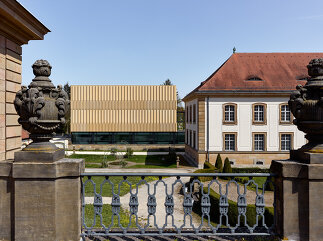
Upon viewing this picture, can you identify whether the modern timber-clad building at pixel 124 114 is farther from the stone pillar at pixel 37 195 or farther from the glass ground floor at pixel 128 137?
the stone pillar at pixel 37 195

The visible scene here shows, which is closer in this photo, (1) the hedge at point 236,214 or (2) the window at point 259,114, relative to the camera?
(1) the hedge at point 236,214

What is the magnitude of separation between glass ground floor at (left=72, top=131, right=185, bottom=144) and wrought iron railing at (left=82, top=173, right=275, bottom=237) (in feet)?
71.0

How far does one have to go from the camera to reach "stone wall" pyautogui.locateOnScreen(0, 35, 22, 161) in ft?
20.7

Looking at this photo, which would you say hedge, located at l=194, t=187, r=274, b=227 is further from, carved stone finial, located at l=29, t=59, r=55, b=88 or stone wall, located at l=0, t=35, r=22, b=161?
carved stone finial, located at l=29, t=59, r=55, b=88

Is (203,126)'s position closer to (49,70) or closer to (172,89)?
(172,89)

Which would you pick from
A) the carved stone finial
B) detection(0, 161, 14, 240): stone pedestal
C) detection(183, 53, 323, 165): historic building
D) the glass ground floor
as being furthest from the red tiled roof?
detection(0, 161, 14, 240): stone pedestal

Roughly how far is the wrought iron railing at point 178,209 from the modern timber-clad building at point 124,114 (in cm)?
2200

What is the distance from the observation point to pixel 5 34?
626 cm

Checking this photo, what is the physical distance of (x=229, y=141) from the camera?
25281 mm

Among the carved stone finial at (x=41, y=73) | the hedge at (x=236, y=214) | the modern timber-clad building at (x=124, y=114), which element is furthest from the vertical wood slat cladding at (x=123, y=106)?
the carved stone finial at (x=41, y=73)

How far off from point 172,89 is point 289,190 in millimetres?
38233

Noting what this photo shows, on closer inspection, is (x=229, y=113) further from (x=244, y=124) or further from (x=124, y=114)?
(x=124, y=114)

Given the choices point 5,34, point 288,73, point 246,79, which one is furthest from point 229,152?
point 5,34

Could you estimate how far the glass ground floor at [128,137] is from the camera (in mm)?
40656
